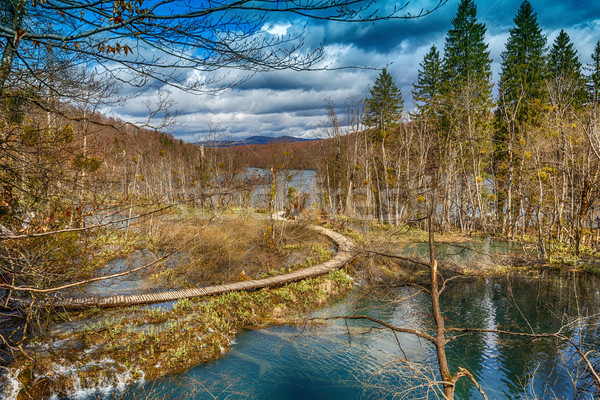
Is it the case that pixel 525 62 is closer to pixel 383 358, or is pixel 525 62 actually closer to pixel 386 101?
pixel 386 101

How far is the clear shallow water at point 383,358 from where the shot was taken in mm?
6988

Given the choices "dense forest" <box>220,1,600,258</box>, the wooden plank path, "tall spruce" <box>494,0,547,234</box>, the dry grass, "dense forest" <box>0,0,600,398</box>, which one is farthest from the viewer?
"tall spruce" <box>494,0,547,234</box>

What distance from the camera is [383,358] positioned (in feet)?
26.4

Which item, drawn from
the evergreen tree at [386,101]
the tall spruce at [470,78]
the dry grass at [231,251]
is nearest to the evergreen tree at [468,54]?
the tall spruce at [470,78]

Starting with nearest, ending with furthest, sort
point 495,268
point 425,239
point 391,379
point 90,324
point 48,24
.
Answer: point 48,24 < point 391,379 < point 90,324 < point 495,268 < point 425,239

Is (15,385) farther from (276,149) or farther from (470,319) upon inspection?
(276,149)

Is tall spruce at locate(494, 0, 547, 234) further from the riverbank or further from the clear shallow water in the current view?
the riverbank

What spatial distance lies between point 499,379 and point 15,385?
9.14 metres

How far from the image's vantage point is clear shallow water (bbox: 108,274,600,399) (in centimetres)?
699

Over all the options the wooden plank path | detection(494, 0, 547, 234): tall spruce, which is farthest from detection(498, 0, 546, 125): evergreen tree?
the wooden plank path

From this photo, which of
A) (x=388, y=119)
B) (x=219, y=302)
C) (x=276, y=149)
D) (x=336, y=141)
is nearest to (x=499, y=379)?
(x=219, y=302)

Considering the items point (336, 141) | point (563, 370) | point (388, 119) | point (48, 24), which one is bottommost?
point (563, 370)

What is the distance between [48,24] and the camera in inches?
133

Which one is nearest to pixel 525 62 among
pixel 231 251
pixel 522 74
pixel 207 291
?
pixel 522 74
